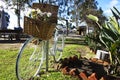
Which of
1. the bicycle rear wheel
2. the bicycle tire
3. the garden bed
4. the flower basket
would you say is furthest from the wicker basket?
the bicycle tire

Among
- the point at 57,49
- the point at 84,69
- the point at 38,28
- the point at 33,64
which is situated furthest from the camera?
the point at 57,49

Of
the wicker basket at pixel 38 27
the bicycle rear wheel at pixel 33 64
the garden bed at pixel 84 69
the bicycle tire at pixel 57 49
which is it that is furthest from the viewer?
the bicycle tire at pixel 57 49

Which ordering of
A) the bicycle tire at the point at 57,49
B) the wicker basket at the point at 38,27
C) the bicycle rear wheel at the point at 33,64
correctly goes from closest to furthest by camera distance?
the wicker basket at the point at 38,27, the bicycle rear wheel at the point at 33,64, the bicycle tire at the point at 57,49

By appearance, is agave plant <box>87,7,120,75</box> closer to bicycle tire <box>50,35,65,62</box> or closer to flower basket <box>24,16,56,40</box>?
flower basket <box>24,16,56,40</box>

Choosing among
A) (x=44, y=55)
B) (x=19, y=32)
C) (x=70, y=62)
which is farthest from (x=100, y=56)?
(x=19, y=32)

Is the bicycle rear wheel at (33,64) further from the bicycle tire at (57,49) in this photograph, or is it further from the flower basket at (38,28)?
the bicycle tire at (57,49)

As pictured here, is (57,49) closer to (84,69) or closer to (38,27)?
(84,69)

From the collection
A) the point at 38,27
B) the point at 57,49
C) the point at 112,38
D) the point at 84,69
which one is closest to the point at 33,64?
the point at 84,69

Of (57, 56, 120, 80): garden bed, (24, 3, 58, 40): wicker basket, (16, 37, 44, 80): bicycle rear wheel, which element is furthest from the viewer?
(16, 37, 44, 80): bicycle rear wheel

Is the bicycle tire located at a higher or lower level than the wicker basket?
lower

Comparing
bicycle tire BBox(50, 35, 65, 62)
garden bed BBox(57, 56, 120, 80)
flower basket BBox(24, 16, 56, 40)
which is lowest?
garden bed BBox(57, 56, 120, 80)

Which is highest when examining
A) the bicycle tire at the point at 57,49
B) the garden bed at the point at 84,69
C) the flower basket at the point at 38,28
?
the flower basket at the point at 38,28

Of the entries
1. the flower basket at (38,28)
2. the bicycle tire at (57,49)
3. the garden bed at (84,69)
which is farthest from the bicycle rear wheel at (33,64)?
the bicycle tire at (57,49)

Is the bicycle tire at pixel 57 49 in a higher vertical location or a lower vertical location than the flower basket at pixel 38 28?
lower
